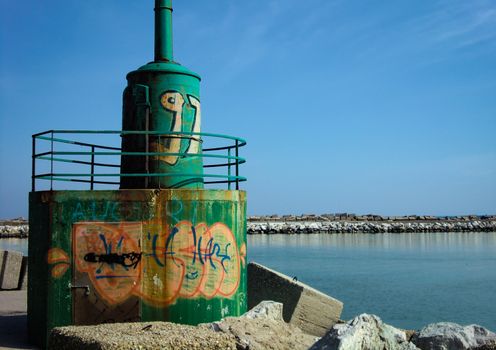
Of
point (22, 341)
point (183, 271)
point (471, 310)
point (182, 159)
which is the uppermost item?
point (182, 159)

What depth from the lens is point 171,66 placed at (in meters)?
10.3

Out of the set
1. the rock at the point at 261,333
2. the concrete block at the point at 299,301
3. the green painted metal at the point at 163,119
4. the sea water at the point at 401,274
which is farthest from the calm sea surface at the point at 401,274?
the green painted metal at the point at 163,119

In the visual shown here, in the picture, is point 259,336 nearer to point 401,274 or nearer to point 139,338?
point 139,338

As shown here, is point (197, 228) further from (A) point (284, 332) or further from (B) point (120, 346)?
(B) point (120, 346)

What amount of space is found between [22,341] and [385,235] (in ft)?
201

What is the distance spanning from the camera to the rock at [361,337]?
694 cm

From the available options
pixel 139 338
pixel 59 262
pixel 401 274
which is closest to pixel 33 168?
pixel 59 262

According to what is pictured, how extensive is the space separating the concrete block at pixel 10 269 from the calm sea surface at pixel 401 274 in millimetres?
10876

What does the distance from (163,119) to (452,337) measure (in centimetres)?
583

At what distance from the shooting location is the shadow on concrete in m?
8.99

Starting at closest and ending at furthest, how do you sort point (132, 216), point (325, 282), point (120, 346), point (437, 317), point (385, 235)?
point (120, 346) < point (132, 216) < point (437, 317) < point (325, 282) < point (385, 235)

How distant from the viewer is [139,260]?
8.80 m

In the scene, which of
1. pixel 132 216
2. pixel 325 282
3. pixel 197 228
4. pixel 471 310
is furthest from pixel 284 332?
pixel 325 282

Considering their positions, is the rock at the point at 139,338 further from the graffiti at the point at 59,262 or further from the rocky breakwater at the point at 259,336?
the graffiti at the point at 59,262
